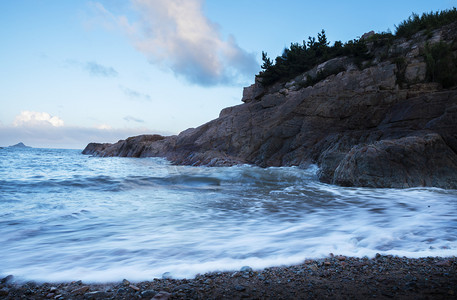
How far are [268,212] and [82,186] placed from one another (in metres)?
6.69

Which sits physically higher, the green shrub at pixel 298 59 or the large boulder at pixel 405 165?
the green shrub at pixel 298 59

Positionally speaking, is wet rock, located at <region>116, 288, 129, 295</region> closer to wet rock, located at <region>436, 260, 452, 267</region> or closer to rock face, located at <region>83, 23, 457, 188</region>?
wet rock, located at <region>436, 260, 452, 267</region>

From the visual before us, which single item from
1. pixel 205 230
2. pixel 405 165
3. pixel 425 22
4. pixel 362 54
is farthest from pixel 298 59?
pixel 205 230

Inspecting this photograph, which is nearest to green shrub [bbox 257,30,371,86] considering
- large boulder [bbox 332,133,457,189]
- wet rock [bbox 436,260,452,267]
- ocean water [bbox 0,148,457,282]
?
large boulder [bbox 332,133,457,189]

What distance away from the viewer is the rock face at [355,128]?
731cm

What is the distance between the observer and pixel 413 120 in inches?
384

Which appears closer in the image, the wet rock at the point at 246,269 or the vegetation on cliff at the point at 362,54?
the wet rock at the point at 246,269

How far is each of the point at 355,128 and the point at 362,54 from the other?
21.4 ft

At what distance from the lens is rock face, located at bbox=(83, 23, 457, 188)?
24.0 ft

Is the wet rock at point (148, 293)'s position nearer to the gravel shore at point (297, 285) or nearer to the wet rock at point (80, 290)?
the gravel shore at point (297, 285)

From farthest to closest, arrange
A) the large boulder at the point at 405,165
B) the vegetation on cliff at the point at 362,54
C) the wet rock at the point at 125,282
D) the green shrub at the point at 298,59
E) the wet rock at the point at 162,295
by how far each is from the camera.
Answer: the green shrub at the point at 298,59, the vegetation on cliff at the point at 362,54, the large boulder at the point at 405,165, the wet rock at the point at 125,282, the wet rock at the point at 162,295

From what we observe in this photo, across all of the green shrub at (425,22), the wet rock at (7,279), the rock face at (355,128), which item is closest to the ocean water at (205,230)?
the wet rock at (7,279)

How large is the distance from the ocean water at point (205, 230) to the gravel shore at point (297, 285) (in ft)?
0.55

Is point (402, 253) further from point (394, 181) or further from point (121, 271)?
point (394, 181)
